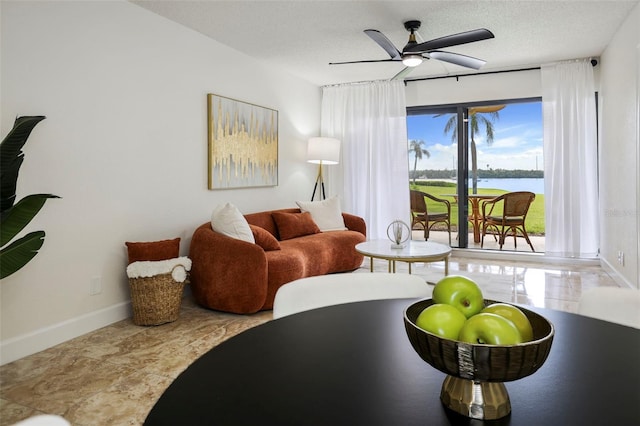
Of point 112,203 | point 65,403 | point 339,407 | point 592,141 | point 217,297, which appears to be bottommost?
point 65,403

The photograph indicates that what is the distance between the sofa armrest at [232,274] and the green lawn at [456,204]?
371 cm

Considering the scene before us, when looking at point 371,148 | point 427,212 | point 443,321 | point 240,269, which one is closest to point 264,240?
point 240,269

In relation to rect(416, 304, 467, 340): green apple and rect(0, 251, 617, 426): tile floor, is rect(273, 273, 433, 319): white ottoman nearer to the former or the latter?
rect(416, 304, 467, 340): green apple

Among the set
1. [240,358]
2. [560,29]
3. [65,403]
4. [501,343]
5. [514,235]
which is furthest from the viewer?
[514,235]

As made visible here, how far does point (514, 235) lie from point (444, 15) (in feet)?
11.3

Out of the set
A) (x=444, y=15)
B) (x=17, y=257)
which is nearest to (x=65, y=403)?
(x=17, y=257)

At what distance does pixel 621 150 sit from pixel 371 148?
309 centimetres

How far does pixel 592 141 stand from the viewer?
539 centimetres

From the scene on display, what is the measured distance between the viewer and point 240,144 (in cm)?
495

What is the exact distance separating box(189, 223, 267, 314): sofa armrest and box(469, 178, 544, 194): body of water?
395 centimetres

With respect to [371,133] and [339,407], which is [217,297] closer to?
[339,407]

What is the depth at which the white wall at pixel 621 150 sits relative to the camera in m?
3.85

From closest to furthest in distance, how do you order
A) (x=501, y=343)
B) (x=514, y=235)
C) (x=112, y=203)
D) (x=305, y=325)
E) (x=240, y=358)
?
(x=501, y=343) < (x=240, y=358) < (x=305, y=325) < (x=112, y=203) < (x=514, y=235)

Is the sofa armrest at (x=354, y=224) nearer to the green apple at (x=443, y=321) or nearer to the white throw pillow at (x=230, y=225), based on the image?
the white throw pillow at (x=230, y=225)
